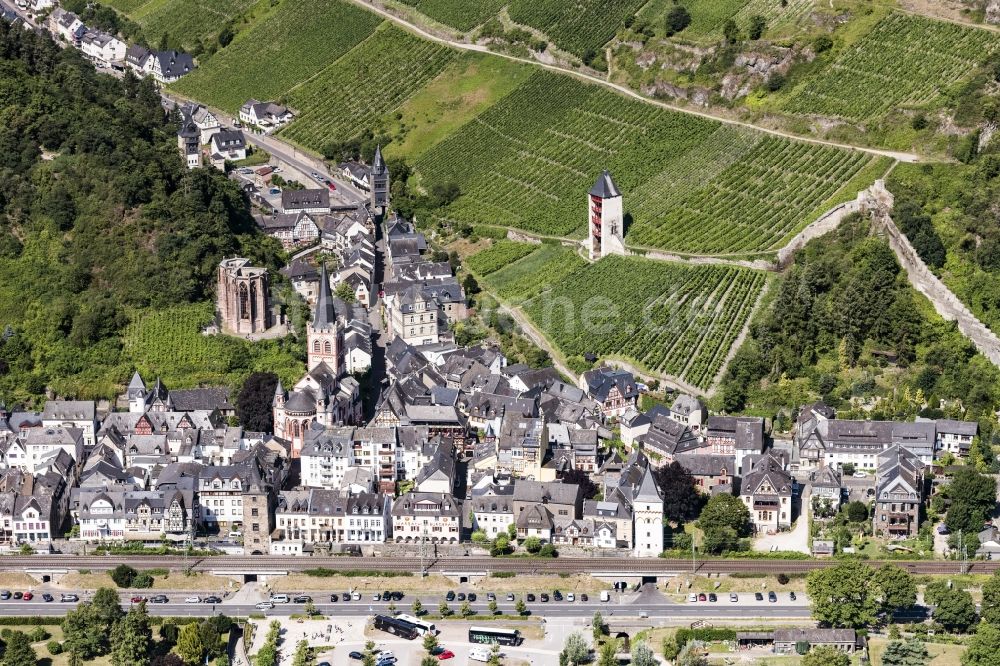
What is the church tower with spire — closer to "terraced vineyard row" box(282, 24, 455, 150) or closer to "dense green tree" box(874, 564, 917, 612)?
"dense green tree" box(874, 564, 917, 612)

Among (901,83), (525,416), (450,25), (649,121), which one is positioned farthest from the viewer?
(450,25)

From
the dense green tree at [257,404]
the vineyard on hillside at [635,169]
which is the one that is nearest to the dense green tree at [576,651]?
the dense green tree at [257,404]

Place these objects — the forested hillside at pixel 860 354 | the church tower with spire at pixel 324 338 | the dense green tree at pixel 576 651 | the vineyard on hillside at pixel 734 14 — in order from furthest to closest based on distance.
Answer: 1. the vineyard on hillside at pixel 734 14
2. the church tower with spire at pixel 324 338
3. the forested hillside at pixel 860 354
4. the dense green tree at pixel 576 651

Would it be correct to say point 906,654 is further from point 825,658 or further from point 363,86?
point 363,86

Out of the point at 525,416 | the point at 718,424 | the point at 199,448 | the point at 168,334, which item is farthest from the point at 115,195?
the point at 718,424

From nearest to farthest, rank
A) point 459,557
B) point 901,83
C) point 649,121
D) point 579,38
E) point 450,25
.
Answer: point 459,557 → point 901,83 → point 649,121 → point 579,38 → point 450,25

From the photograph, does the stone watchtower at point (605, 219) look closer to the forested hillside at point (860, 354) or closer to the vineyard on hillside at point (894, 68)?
the forested hillside at point (860, 354)

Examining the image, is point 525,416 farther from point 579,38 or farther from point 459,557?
point 579,38
